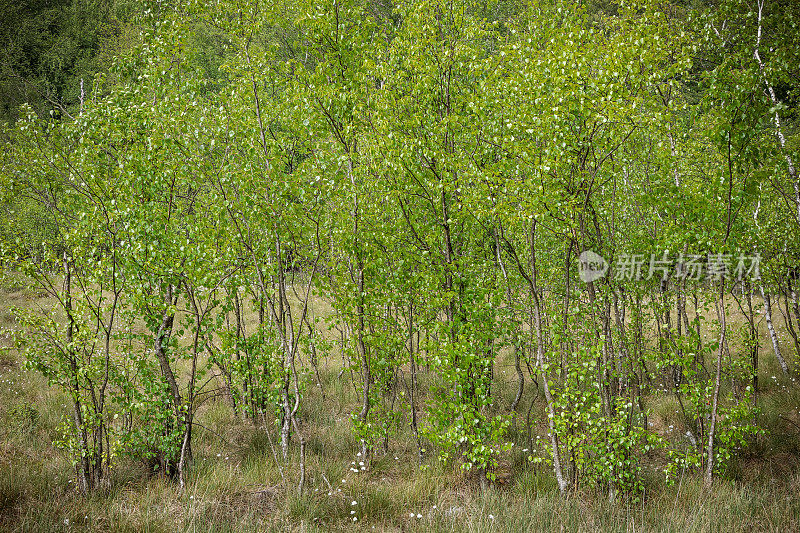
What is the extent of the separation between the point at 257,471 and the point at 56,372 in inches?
108

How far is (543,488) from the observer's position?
21.2 ft

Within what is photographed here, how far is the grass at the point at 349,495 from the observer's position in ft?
17.6

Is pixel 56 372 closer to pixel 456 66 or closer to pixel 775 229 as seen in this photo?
pixel 456 66

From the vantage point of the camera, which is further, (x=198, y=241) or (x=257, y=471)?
(x=257, y=471)

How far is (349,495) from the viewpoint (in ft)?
20.0

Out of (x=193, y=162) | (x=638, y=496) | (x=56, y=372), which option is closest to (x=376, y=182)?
(x=193, y=162)

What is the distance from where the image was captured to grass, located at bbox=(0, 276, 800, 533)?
5.37 meters
